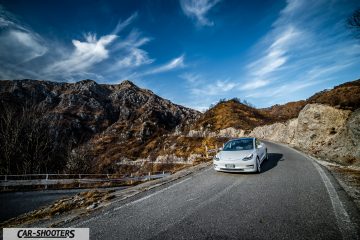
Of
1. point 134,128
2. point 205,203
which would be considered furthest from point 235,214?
point 134,128

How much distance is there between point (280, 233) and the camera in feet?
10.8

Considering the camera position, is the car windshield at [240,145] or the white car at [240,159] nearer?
the white car at [240,159]

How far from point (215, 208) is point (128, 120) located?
524 ft

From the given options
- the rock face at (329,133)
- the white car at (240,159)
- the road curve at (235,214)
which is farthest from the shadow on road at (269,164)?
the rock face at (329,133)

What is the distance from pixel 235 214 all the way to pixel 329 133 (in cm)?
2055

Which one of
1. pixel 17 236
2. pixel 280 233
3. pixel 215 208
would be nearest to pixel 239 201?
pixel 215 208

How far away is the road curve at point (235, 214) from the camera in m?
3.37

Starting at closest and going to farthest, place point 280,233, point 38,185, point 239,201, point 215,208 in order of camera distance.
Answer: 1. point 280,233
2. point 215,208
3. point 239,201
4. point 38,185

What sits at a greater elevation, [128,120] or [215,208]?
[128,120]

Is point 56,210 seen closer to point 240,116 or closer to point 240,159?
point 240,159

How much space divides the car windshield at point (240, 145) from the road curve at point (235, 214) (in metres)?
2.60

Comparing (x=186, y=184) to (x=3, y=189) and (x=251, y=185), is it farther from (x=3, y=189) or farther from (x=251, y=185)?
(x=3, y=189)

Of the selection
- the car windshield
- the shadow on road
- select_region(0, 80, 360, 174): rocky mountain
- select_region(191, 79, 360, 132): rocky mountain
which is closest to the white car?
the car windshield

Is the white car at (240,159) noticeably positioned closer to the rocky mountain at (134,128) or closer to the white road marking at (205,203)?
the white road marking at (205,203)
